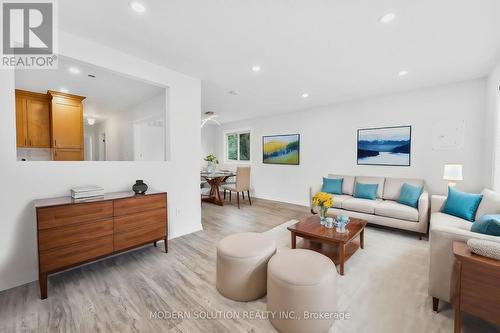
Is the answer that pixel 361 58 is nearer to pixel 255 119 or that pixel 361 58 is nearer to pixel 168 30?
pixel 168 30

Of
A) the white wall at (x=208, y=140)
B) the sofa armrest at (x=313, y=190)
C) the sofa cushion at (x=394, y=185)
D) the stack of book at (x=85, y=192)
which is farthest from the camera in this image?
the white wall at (x=208, y=140)

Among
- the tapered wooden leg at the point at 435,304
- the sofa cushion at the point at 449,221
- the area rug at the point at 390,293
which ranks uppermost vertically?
the sofa cushion at the point at 449,221

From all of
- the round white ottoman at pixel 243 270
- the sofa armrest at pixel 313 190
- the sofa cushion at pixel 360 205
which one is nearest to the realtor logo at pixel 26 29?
the round white ottoman at pixel 243 270

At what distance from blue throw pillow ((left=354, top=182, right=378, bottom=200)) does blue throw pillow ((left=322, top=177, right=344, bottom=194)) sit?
0.34 m

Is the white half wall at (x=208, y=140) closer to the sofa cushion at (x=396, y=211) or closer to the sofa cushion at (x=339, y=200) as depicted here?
the sofa cushion at (x=339, y=200)

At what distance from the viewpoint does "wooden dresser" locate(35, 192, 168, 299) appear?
1.82m

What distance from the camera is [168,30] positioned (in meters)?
2.12

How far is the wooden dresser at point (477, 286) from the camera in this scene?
1.24 metres

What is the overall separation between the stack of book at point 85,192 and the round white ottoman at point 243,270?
1.53 metres

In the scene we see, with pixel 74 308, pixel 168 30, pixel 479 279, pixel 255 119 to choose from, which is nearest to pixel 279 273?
pixel 479 279

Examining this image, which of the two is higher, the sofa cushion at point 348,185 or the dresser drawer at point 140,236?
the sofa cushion at point 348,185

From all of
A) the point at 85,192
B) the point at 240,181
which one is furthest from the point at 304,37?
the point at 240,181

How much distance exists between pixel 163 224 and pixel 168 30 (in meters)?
2.25

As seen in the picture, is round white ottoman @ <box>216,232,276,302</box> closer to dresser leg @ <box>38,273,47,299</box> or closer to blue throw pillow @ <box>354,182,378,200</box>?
dresser leg @ <box>38,273,47,299</box>
